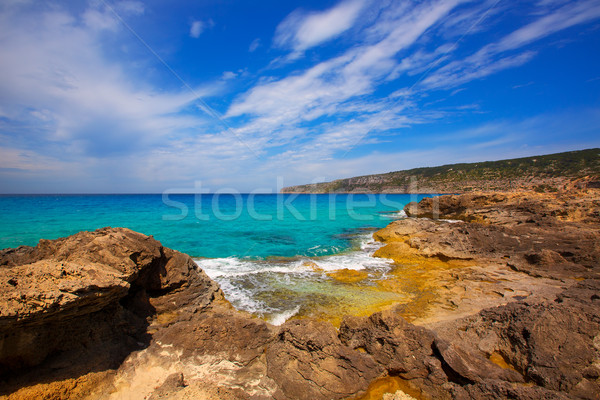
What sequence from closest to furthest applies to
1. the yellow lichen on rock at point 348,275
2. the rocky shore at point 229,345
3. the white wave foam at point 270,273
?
the rocky shore at point 229,345 < the white wave foam at point 270,273 < the yellow lichen on rock at point 348,275

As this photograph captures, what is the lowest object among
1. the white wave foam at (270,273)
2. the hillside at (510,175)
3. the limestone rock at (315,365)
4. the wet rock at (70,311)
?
the white wave foam at (270,273)

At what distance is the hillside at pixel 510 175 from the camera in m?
43.3

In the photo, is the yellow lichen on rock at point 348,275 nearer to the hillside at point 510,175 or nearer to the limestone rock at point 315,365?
the limestone rock at point 315,365

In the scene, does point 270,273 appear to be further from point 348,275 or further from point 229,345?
point 229,345

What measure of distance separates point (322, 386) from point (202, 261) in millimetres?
10705

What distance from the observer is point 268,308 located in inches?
298

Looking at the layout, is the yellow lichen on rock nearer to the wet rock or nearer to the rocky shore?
the rocky shore

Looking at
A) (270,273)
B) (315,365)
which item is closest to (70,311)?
(315,365)

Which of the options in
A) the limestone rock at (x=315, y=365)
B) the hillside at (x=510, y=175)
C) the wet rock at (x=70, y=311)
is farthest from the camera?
the hillside at (x=510, y=175)

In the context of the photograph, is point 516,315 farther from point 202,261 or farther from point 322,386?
point 202,261

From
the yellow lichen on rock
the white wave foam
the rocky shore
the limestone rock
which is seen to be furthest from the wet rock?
the yellow lichen on rock

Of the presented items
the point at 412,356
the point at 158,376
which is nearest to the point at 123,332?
the point at 158,376

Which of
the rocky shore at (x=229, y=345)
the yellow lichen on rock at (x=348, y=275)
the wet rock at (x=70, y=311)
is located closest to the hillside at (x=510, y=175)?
the yellow lichen on rock at (x=348, y=275)

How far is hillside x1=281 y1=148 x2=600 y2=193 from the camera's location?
4334cm
